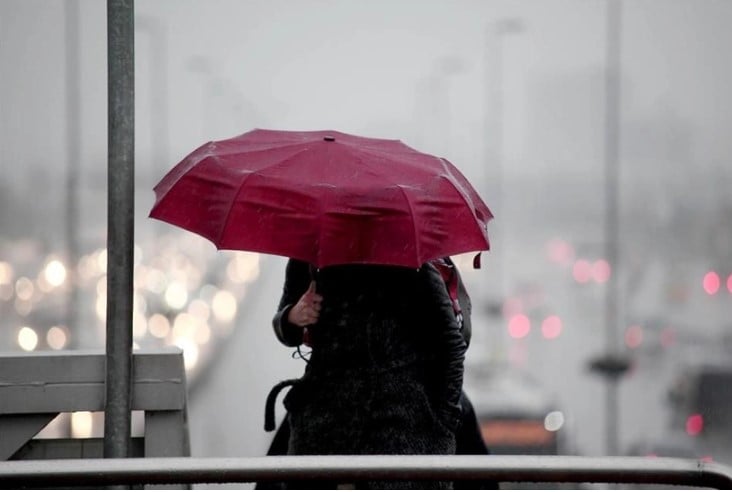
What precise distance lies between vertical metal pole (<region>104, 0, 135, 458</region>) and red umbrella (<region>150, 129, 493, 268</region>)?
0.16 m

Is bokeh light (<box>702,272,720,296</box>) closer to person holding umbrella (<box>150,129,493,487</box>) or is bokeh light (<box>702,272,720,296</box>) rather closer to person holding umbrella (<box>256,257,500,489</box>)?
person holding umbrella (<box>256,257,500,489</box>)

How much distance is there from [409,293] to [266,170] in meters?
0.67

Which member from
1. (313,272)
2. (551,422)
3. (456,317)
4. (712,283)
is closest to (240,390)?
(551,422)

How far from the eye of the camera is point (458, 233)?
3.96 metres

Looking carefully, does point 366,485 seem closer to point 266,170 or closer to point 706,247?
point 266,170

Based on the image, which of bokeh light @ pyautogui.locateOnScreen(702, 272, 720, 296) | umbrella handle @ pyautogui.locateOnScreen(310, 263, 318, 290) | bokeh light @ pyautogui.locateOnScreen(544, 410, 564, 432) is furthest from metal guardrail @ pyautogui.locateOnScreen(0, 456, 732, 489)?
bokeh light @ pyautogui.locateOnScreen(702, 272, 720, 296)

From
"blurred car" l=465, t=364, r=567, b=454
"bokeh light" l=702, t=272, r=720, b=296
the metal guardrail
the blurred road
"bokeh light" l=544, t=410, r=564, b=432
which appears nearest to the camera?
the metal guardrail

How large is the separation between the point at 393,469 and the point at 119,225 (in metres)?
1.87

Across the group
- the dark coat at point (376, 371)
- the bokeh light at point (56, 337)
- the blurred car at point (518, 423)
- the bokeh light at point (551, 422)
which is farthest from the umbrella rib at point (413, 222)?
the bokeh light at point (56, 337)

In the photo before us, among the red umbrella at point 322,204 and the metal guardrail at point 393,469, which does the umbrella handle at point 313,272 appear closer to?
the red umbrella at point 322,204

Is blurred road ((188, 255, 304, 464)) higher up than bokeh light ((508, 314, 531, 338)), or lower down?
lower down

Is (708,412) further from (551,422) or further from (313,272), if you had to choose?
(313,272)

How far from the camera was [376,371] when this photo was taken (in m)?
3.67

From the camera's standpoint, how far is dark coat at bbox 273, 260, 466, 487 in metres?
3.67
